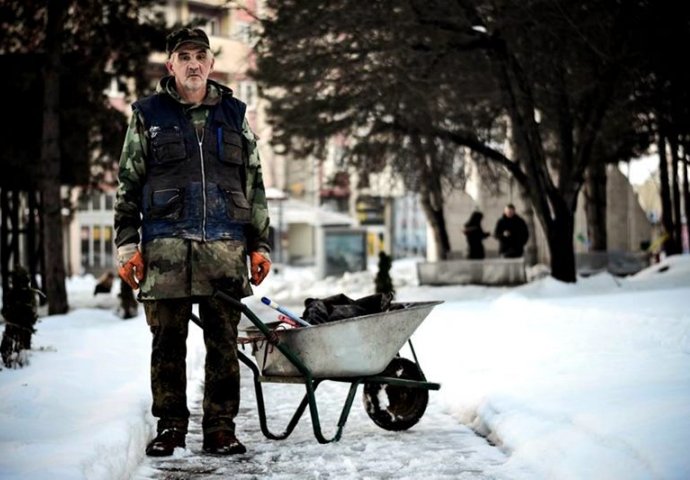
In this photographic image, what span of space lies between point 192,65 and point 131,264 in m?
1.07

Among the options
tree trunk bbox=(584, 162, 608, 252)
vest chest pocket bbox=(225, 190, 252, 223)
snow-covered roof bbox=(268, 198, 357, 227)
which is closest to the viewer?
vest chest pocket bbox=(225, 190, 252, 223)

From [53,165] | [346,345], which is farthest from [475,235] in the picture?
[346,345]

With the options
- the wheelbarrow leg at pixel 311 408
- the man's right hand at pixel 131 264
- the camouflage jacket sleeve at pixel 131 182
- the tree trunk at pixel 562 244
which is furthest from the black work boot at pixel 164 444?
the tree trunk at pixel 562 244

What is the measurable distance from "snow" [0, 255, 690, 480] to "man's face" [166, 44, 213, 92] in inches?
71.7

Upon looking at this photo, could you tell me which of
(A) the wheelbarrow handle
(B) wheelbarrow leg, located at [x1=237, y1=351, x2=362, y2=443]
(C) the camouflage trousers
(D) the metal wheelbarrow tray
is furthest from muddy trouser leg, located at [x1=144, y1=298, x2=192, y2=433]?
(D) the metal wheelbarrow tray

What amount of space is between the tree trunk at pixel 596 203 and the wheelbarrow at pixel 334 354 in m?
21.1

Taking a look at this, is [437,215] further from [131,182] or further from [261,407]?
[131,182]

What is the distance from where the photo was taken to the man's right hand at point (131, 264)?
198 inches

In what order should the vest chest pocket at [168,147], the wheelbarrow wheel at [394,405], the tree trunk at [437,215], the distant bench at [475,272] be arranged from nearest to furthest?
the vest chest pocket at [168,147], the wheelbarrow wheel at [394,405], the distant bench at [475,272], the tree trunk at [437,215]

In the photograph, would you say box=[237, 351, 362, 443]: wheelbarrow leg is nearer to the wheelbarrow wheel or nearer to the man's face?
the wheelbarrow wheel

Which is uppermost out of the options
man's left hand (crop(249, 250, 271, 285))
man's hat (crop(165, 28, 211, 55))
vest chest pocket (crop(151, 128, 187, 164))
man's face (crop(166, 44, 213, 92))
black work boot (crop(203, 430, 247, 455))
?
man's hat (crop(165, 28, 211, 55))

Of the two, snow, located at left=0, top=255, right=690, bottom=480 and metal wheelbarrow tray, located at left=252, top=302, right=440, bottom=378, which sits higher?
metal wheelbarrow tray, located at left=252, top=302, right=440, bottom=378

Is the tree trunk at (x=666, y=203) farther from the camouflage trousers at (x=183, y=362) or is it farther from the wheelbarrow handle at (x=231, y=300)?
the wheelbarrow handle at (x=231, y=300)

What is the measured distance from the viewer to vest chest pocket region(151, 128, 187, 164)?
5.07m
